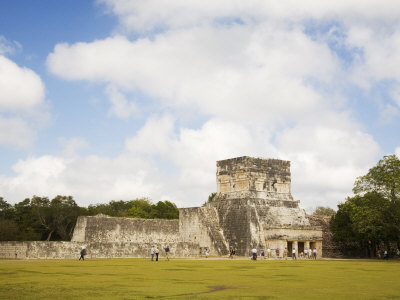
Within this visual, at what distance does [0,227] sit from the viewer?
37.8 metres

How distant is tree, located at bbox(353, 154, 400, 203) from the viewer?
2684cm

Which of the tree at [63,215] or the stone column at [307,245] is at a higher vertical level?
the tree at [63,215]

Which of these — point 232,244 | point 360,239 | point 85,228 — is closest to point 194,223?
point 232,244

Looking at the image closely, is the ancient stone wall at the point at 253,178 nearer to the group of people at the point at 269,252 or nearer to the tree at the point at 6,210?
the group of people at the point at 269,252

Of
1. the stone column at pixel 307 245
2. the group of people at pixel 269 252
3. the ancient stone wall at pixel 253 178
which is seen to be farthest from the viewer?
the ancient stone wall at pixel 253 178

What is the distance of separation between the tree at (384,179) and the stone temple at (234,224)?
5909mm

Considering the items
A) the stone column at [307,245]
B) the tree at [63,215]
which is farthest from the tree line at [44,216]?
the stone column at [307,245]

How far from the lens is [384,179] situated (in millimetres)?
26969

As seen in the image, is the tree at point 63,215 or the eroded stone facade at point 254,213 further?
the tree at point 63,215

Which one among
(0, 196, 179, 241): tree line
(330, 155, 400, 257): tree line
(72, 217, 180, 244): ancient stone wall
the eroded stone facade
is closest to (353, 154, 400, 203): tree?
(330, 155, 400, 257): tree line

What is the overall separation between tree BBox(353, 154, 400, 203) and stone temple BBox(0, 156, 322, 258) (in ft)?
19.4

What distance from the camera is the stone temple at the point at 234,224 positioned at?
3103 centimetres

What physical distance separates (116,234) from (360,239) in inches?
607

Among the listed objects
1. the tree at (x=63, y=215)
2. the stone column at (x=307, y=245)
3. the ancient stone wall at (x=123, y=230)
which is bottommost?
the stone column at (x=307, y=245)
